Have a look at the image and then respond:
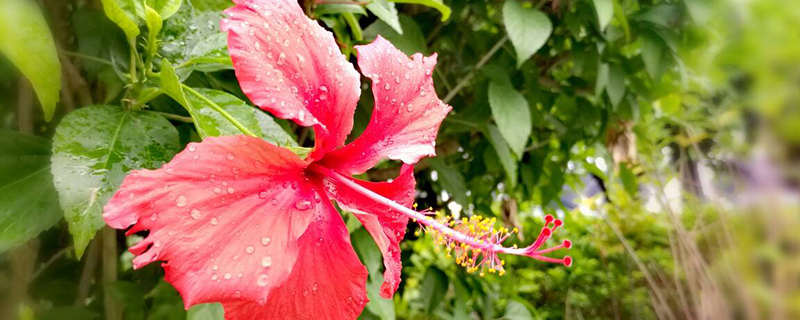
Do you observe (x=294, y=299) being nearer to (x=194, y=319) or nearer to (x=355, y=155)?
(x=355, y=155)

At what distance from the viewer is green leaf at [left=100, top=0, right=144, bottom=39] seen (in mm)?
319

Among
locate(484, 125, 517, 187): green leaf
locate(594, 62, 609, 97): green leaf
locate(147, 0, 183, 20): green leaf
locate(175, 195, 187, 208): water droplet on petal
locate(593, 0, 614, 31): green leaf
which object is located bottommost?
locate(484, 125, 517, 187): green leaf

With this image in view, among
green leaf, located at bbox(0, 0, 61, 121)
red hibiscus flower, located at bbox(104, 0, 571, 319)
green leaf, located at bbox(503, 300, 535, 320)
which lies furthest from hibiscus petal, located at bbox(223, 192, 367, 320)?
green leaf, located at bbox(503, 300, 535, 320)

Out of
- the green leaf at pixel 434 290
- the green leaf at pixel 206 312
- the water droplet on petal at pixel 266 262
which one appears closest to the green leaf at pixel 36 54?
the water droplet on petal at pixel 266 262

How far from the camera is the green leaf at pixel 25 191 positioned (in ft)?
1.02

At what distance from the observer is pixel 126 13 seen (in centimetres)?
34

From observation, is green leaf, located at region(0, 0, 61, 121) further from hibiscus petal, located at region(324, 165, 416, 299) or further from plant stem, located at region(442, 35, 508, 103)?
plant stem, located at region(442, 35, 508, 103)

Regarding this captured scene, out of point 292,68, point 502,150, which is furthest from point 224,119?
point 502,150

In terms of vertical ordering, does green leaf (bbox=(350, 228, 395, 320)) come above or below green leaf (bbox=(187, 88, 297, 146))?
below

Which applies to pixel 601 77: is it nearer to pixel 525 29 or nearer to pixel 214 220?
pixel 525 29

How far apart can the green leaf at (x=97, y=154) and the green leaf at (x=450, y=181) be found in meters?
0.56

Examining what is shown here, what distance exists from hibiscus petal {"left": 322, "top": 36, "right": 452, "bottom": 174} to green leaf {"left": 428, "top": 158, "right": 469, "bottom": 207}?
1.68 feet

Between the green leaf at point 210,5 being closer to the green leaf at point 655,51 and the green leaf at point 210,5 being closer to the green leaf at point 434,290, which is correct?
the green leaf at point 655,51

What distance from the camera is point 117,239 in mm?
589
